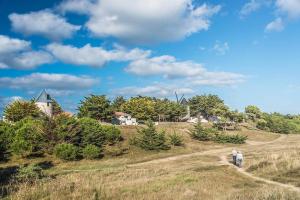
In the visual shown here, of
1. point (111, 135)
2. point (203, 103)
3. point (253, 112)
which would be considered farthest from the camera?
point (203, 103)

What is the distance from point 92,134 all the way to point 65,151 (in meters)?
7.44

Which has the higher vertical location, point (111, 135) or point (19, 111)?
point (19, 111)

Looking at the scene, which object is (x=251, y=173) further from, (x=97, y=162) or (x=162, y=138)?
(x=162, y=138)

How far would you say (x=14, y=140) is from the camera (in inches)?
1865

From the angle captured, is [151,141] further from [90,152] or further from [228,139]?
[228,139]

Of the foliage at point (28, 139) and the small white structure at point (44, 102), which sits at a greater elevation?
the small white structure at point (44, 102)

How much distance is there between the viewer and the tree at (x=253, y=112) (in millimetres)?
120062

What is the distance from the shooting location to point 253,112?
121m

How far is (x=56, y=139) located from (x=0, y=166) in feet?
32.2

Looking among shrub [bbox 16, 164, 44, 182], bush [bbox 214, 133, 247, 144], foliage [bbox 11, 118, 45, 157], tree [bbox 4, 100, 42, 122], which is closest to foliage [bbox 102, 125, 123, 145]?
foliage [bbox 11, 118, 45, 157]

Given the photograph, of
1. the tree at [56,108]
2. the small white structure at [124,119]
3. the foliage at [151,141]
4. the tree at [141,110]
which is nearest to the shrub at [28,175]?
the foliage at [151,141]

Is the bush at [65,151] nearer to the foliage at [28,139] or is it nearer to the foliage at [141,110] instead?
the foliage at [28,139]

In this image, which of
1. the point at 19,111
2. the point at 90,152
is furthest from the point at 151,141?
the point at 19,111

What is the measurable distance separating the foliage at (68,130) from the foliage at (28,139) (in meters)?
2.35
